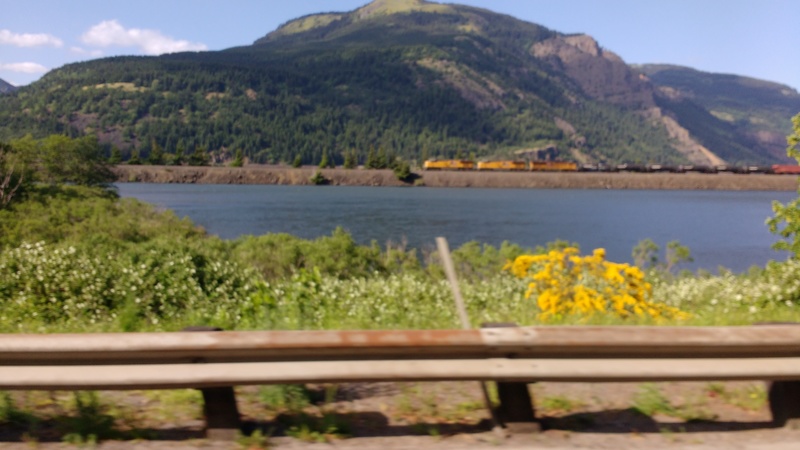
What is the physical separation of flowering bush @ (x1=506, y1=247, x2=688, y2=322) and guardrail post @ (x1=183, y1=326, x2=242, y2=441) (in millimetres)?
4159

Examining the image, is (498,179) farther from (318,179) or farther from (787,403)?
(787,403)

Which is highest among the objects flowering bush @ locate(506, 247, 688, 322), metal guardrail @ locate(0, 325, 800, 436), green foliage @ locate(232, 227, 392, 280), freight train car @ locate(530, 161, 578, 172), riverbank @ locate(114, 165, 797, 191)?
metal guardrail @ locate(0, 325, 800, 436)

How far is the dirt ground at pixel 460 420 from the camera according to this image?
418 centimetres

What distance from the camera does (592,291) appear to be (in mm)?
8586

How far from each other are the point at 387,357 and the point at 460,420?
0.77m

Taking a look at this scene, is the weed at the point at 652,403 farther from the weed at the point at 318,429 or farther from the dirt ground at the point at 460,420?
the weed at the point at 318,429

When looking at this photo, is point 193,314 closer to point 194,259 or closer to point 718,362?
point 194,259

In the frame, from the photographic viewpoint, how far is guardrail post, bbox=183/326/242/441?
417 cm

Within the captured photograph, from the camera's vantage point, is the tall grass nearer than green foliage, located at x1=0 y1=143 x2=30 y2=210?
Yes

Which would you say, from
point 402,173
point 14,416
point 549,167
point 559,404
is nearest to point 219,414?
point 14,416

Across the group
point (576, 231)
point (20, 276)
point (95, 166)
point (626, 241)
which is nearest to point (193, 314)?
point (20, 276)

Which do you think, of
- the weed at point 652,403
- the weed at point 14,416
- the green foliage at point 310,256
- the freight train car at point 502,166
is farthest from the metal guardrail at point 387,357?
the freight train car at point 502,166

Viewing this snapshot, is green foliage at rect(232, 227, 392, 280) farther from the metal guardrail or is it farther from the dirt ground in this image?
the metal guardrail

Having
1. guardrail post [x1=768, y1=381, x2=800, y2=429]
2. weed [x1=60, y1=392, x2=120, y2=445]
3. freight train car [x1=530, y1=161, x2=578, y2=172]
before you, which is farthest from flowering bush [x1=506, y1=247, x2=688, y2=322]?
freight train car [x1=530, y1=161, x2=578, y2=172]
